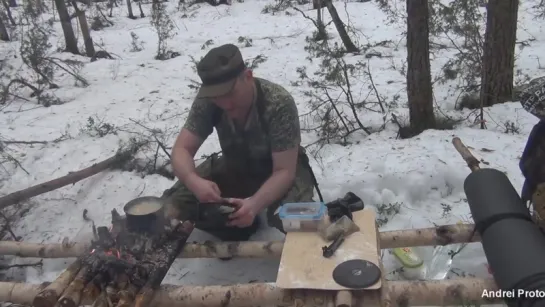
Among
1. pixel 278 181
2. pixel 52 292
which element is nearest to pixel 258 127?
pixel 278 181

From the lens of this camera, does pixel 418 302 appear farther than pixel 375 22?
No

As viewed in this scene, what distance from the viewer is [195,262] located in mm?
3227

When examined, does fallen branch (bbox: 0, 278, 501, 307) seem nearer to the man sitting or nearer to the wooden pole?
the wooden pole

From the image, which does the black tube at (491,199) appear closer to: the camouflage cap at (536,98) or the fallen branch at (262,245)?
the fallen branch at (262,245)

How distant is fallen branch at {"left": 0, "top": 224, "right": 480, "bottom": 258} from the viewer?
2.62 m

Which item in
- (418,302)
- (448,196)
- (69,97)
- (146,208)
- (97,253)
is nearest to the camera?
(418,302)

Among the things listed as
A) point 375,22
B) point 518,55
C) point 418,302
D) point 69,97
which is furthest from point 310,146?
point 375,22

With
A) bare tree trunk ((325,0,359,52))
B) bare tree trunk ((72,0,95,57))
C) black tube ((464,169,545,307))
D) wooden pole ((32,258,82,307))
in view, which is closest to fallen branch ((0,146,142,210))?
wooden pole ((32,258,82,307))

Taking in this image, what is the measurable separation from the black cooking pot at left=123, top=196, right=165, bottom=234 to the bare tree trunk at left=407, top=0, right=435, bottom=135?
2568 millimetres

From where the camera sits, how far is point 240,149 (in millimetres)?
3180

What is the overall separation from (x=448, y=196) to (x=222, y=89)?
70.5 inches

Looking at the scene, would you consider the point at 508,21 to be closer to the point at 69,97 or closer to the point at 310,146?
the point at 310,146

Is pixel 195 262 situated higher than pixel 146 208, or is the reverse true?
pixel 146 208

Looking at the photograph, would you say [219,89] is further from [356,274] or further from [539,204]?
[539,204]
